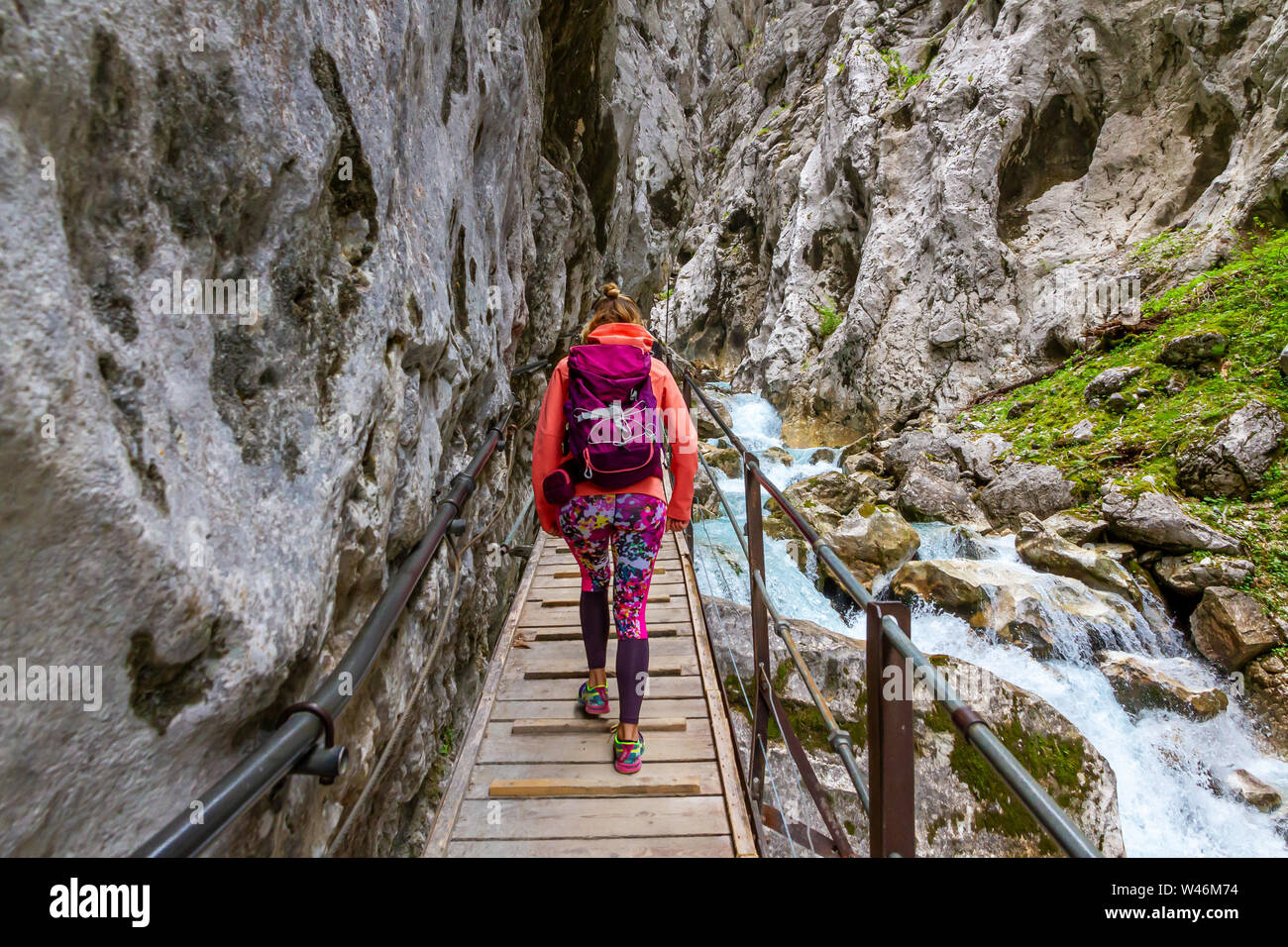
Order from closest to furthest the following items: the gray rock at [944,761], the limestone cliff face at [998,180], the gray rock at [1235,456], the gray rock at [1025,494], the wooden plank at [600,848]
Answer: the wooden plank at [600,848] < the gray rock at [944,761] < the gray rock at [1235,456] < the gray rock at [1025,494] < the limestone cliff face at [998,180]

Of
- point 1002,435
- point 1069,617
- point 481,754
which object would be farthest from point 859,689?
point 1002,435

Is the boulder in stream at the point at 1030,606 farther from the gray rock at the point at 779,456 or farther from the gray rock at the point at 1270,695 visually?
the gray rock at the point at 779,456

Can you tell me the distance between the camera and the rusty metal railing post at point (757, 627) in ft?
9.22

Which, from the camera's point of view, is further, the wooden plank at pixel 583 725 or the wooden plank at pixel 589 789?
the wooden plank at pixel 583 725

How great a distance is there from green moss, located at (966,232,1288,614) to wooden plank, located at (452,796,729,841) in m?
6.89

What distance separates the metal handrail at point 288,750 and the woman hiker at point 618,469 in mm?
718

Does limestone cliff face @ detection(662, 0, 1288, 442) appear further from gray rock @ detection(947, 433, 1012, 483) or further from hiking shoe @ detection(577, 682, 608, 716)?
hiking shoe @ detection(577, 682, 608, 716)

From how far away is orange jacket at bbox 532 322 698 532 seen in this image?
2418 mm

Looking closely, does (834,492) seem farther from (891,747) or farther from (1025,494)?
(891,747)

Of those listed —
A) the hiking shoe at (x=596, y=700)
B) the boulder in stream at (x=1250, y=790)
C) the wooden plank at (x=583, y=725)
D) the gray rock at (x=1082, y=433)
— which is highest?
the gray rock at (x=1082, y=433)

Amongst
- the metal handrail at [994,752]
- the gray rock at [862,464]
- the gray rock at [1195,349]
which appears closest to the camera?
the metal handrail at [994,752]

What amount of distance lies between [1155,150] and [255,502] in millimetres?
17746

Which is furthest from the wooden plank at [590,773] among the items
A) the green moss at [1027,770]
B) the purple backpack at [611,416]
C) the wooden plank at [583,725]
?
the green moss at [1027,770]

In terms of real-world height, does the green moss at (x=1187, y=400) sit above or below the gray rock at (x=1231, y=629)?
above
